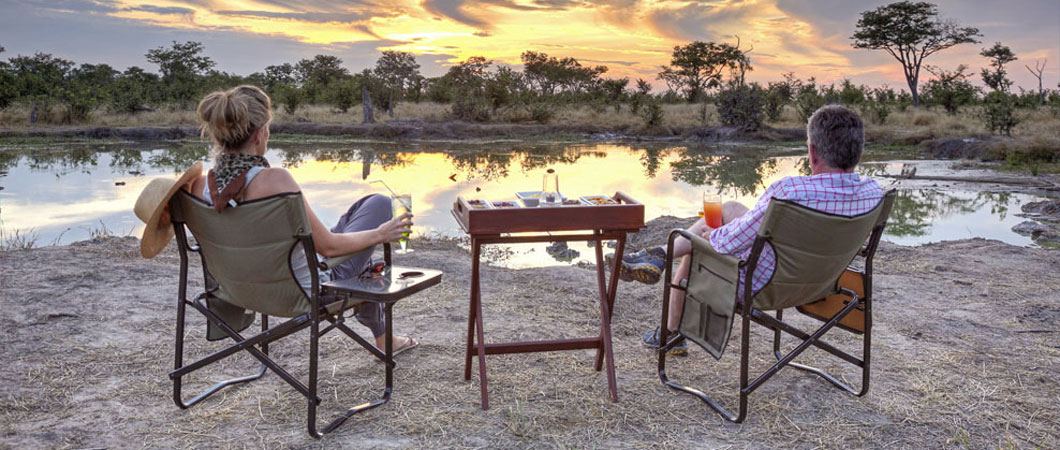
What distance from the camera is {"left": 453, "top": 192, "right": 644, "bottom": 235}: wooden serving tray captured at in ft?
8.89

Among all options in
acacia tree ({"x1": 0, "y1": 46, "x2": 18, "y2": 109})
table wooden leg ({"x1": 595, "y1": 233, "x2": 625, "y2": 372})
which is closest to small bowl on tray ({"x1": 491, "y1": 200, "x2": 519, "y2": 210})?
table wooden leg ({"x1": 595, "y1": 233, "x2": 625, "y2": 372})

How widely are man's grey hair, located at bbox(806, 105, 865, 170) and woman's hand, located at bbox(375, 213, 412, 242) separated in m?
1.55

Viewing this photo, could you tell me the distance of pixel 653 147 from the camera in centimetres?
2009

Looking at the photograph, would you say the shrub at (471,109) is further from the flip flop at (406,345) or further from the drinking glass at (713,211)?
the drinking glass at (713,211)

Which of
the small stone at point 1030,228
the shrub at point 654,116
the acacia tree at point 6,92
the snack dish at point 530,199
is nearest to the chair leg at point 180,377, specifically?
the snack dish at point 530,199

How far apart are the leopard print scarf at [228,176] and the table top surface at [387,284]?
47cm

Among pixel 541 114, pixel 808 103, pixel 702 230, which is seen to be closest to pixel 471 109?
pixel 541 114

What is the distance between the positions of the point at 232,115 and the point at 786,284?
209 centimetres

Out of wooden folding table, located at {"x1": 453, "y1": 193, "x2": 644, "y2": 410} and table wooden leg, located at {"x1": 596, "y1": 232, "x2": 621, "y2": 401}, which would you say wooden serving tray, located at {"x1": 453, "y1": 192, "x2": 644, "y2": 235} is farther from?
table wooden leg, located at {"x1": 596, "y1": 232, "x2": 621, "y2": 401}

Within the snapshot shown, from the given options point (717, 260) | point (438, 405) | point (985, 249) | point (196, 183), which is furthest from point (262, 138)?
point (985, 249)

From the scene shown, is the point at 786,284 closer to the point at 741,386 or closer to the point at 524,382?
the point at 741,386

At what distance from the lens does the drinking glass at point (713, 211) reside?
10.1 ft

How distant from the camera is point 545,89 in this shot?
4156cm

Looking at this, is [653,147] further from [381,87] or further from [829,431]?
[829,431]
